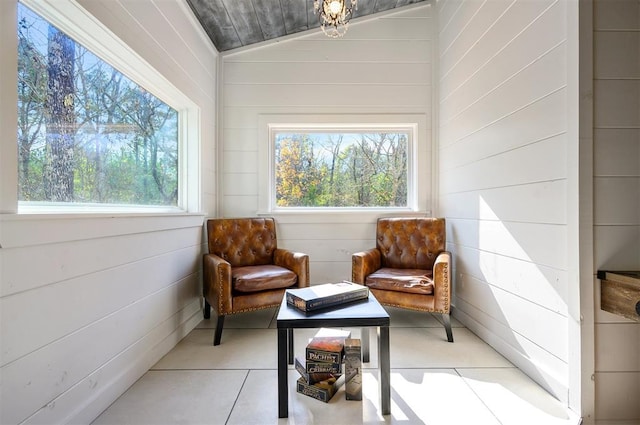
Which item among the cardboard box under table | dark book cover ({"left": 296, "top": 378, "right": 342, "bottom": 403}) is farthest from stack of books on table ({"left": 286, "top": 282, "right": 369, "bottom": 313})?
dark book cover ({"left": 296, "top": 378, "right": 342, "bottom": 403})

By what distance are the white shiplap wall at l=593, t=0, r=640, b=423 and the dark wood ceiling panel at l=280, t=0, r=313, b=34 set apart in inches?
80.3

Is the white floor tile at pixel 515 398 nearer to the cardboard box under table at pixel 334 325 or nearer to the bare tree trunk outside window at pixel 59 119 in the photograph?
the cardboard box under table at pixel 334 325

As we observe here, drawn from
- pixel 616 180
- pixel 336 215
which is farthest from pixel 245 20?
pixel 616 180

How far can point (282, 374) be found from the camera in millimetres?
1323

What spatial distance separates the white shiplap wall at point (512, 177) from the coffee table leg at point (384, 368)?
34.0 inches

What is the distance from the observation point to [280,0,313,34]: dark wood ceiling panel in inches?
98.7

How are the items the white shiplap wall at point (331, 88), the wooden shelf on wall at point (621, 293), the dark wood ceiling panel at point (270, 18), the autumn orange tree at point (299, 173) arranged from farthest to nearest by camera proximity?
the autumn orange tree at point (299, 173), the white shiplap wall at point (331, 88), the dark wood ceiling panel at point (270, 18), the wooden shelf on wall at point (621, 293)

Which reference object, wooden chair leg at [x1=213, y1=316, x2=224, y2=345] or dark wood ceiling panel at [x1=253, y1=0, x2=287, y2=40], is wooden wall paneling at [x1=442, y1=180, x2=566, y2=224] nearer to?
wooden chair leg at [x1=213, y1=316, x2=224, y2=345]

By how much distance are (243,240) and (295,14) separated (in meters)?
2.08

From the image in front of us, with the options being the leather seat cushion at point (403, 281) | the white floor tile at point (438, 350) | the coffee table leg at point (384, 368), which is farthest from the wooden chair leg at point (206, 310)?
the coffee table leg at point (384, 368)

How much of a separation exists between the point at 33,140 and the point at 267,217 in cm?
189

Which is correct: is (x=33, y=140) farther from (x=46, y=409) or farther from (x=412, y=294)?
(x=412, y=294)

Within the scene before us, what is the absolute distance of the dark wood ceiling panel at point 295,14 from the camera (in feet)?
8.23

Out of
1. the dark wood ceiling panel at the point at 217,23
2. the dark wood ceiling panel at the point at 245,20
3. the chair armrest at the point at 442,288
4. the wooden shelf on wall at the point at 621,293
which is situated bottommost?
the chair armrest at the point at 442,288
